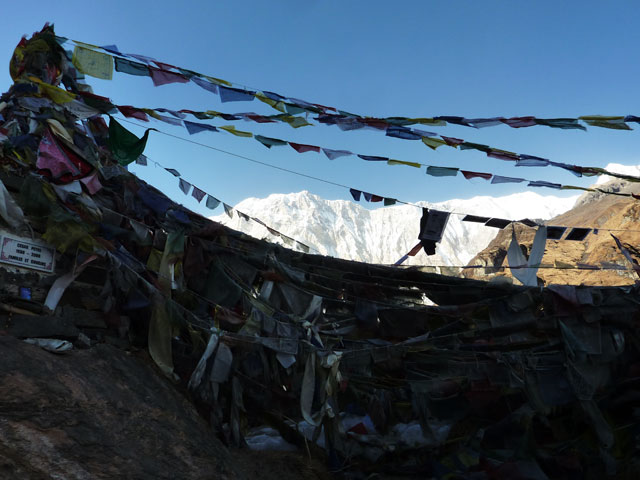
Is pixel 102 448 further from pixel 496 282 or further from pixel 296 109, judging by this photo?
pixel 496 282

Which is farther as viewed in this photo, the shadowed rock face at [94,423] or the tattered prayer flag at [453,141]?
the tattered prayer flag at [453,141]

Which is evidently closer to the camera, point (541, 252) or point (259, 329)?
point (259, 329)

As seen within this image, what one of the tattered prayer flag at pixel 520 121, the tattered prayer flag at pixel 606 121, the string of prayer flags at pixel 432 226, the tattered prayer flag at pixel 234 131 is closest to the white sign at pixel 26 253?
the tattered prayer flag at pixel 234 131

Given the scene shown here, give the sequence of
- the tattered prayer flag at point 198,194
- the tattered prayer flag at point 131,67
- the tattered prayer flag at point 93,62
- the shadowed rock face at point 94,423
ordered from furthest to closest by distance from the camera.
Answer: the tattered prayer flag at point 198,194
the tattered prayer flag at point 131,67
the tattered prayer flag at point 93,62
the shadowed rock face at point 94,423

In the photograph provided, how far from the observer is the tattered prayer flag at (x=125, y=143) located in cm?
790

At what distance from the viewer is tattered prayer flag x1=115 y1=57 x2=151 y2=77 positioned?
7.39 metres

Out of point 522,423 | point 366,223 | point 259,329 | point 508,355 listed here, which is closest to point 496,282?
point 508,355

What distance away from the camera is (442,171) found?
9633mm

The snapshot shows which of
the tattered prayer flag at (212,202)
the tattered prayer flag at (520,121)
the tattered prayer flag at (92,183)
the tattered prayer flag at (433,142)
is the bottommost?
the tattered prayer flag at (92,183)

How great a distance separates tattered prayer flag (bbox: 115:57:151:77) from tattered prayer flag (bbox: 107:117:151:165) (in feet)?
2.85

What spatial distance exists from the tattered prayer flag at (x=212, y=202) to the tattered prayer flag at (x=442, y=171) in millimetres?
5340

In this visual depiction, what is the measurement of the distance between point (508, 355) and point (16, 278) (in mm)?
7638

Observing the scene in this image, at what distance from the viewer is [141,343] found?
24.7 feet

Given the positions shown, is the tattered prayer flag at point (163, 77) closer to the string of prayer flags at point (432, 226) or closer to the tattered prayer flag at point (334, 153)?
the tattered prayer flag at point (334, 153)
